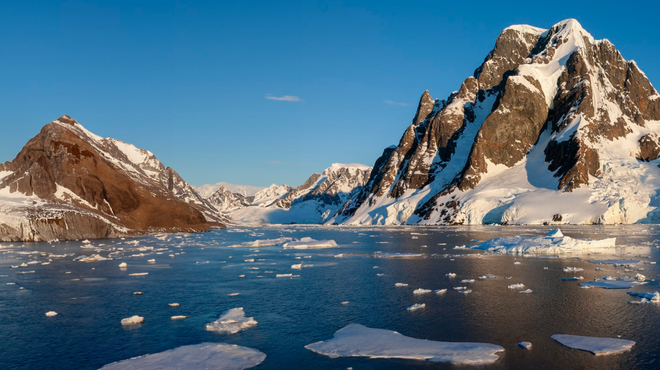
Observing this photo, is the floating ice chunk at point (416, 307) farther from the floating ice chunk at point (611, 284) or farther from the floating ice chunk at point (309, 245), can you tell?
the floating ice chunk at point (309, 245)

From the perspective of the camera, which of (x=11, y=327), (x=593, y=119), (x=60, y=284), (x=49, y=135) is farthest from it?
(x=593, y=119)

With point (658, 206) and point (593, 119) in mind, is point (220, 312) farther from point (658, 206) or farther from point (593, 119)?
point (593, 119)

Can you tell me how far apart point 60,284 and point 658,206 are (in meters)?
169

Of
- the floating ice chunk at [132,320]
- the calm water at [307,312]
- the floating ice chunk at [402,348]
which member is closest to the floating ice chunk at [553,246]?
the calm water at [307,312]

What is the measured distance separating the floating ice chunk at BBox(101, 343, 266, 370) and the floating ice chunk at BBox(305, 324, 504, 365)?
2.46m

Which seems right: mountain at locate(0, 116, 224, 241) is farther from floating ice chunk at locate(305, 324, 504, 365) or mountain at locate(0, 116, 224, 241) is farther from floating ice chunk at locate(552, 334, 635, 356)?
floating ice chunk at locate(552, 334, 635, 356)

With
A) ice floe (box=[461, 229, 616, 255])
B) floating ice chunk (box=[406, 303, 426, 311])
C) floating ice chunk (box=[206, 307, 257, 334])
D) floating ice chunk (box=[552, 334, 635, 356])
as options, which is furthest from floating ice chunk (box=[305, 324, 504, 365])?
ice floe (box=[461, 229, 616, 255])

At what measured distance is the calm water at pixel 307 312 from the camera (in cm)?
1727

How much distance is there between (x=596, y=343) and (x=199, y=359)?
14.7 metres

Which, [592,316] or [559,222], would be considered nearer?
[592,316]

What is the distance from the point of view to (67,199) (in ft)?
289

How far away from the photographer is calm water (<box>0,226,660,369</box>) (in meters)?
17.3

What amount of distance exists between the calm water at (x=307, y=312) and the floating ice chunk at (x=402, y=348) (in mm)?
543

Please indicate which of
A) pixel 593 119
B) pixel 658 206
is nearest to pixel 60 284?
pixel 658 206
